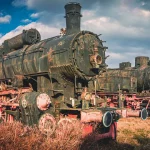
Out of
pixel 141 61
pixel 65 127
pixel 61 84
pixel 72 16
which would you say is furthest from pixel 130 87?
pixel 65 127

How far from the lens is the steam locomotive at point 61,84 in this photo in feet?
24.4

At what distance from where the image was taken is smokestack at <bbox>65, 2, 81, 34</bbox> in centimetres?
989

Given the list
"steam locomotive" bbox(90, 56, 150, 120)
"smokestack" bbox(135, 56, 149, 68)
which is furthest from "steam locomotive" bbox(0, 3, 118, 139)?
"smokestack" bbox(135, 56, 149, 68)

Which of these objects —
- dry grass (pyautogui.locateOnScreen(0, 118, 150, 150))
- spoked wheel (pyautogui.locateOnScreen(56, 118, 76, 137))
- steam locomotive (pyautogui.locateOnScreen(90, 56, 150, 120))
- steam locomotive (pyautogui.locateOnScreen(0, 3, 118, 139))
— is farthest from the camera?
steam locomotive (pyautogui.locateOnScreen(90, 56, 150, 120))

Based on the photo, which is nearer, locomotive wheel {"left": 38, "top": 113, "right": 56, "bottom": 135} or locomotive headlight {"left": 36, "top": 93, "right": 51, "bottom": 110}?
locomotive wheel {"left": 38, "top": 113, "right": 56, "bottom": 135}

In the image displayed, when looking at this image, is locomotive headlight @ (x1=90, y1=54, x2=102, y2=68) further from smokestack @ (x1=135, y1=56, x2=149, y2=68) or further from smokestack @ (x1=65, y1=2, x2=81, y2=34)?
smokestack @ (x1=135, y1=56, x2=149, y2=68)

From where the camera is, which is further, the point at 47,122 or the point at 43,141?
the point at 47,122

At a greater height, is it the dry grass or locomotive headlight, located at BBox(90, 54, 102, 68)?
locomotive headlight, located at BBox(90, 54, 102, 68)

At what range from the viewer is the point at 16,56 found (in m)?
10.5

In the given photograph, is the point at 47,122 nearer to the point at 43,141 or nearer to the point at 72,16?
the point at 43,141

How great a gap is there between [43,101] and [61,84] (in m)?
1.30

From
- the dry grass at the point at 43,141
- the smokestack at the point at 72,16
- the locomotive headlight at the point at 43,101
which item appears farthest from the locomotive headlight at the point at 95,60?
the dry grass at the point at 43,141

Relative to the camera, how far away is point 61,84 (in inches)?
342

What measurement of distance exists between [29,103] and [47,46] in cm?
263
